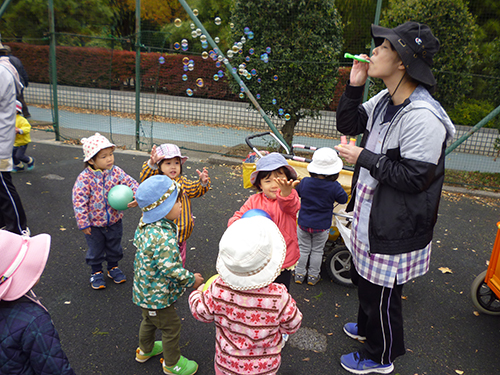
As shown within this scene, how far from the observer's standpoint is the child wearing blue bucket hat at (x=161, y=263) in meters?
2.33

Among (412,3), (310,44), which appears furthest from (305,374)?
(412,3)

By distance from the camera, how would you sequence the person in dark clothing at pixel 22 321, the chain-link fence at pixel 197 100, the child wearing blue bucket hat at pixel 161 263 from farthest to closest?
the chain-link fence at pixel 197 100, the child wearing blue bucket hat at pixel 161 263, the person in dark clothing at pixel 22 321

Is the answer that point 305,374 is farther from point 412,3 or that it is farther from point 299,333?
point 412,3

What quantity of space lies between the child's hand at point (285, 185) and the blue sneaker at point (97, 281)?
2.18 m

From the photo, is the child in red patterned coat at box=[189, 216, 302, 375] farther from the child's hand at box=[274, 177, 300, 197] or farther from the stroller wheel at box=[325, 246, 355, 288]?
the stroller wheel at box=[325, 246, 355, 288]

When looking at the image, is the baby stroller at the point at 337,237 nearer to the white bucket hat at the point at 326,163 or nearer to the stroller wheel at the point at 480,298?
the white bucket hat at the point at 326,163

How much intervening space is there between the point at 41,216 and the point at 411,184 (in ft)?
16.1

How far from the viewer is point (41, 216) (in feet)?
16.9

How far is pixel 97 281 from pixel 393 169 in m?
2.94

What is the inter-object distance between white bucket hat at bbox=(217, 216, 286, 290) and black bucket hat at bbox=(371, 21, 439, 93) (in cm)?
123

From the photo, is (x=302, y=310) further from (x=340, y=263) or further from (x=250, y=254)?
(x=250, y=254)

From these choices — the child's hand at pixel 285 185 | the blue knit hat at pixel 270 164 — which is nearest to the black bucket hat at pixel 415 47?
the child's hand at pixel 285 185

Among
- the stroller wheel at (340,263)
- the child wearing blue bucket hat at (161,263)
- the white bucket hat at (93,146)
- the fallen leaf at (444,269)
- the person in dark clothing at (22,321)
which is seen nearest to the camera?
the person in dark clothing at (22,321)

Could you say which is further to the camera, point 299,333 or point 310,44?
point 310,44
